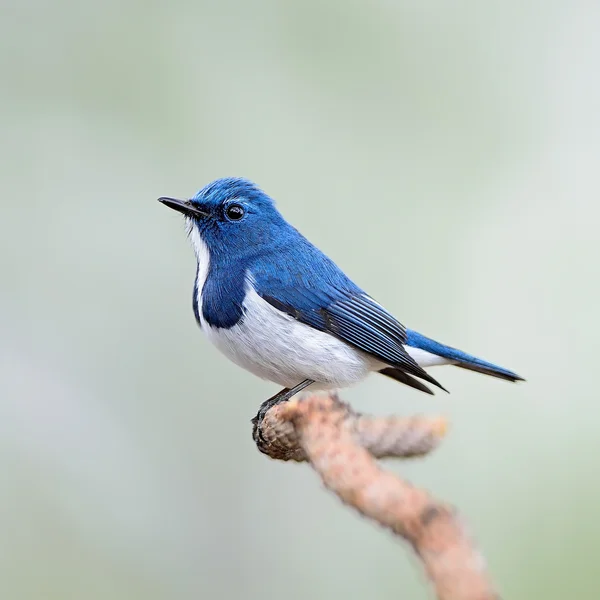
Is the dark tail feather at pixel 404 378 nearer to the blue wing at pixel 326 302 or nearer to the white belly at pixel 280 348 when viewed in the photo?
the blue wing at pixel 326 302

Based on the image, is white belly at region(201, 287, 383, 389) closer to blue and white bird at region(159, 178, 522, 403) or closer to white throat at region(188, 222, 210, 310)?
blue and white bird at region(159, 178, 522, 403)

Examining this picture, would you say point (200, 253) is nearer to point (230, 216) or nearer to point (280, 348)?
point (230, 216)

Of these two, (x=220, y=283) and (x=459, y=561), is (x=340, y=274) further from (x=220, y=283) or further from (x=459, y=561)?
(x=459, y=561)

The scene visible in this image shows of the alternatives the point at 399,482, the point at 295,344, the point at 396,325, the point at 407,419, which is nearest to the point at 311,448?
the point at 407,419

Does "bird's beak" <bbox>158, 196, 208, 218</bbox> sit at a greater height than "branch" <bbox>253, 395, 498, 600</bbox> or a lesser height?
greater

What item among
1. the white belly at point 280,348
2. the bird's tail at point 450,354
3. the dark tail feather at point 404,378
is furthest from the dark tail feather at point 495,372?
the white belly at point 280,348

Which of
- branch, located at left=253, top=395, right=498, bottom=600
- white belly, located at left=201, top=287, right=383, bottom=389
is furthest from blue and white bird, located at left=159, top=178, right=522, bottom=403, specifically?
branch, located at left=253, top=395, right=498, bottom=600
